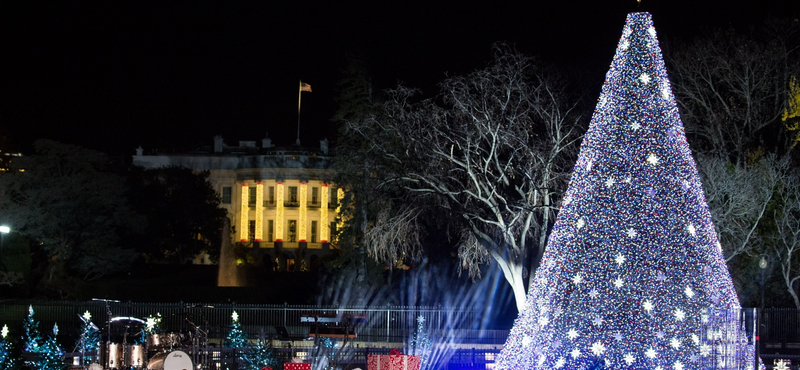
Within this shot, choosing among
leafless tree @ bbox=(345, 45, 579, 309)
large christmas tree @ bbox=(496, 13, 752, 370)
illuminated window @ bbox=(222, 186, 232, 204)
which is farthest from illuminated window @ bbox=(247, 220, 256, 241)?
large christmas tree @ bbox=(496, 13, 752, 370)

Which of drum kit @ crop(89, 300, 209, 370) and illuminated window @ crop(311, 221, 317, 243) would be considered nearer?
drum kit @ crop(89, 300, 209, 370)

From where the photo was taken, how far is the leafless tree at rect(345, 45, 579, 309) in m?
26.5

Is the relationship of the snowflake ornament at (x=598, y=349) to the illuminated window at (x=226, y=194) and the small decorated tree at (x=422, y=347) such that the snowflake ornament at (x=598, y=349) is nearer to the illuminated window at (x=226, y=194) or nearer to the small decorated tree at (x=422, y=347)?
the small decorated tree at (x=422, y=347)

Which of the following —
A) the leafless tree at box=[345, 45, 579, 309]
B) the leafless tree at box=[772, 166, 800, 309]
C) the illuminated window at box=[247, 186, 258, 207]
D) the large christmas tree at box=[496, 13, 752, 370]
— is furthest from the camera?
the illuminated window at box=[247, 186, 258, 207]

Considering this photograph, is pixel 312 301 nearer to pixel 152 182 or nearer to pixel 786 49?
pixel 786 49

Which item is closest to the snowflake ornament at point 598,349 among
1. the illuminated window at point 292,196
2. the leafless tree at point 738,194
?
the leafless tree at point 738,194

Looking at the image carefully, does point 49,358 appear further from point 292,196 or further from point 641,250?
point 292,196

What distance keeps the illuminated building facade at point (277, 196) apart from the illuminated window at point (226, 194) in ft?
4.35

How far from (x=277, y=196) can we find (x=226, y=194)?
711cm

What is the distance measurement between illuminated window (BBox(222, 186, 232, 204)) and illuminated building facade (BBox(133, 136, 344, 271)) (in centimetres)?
132

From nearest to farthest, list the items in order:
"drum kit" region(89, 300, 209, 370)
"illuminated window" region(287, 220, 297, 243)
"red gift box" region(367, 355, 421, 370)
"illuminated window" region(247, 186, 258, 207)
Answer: "red gift box" region(367, 355, 421, 370)
"drum kit" region(89, 300, 209, 370)
"illuminated window" region(287, 220, 297, 243)
"illuminated window" region(247, 186, 258, 207)

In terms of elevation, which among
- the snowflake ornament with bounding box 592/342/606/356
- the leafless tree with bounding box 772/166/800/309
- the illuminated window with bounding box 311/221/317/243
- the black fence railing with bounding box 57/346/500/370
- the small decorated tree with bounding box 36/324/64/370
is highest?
the illuminated window with bounding box 311/221/317/243

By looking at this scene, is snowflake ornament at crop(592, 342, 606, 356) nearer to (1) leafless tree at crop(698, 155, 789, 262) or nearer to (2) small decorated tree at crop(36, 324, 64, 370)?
(2) small decorated tree at crop(36, 324, 64, 370)

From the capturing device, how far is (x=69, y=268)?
48.5 m
